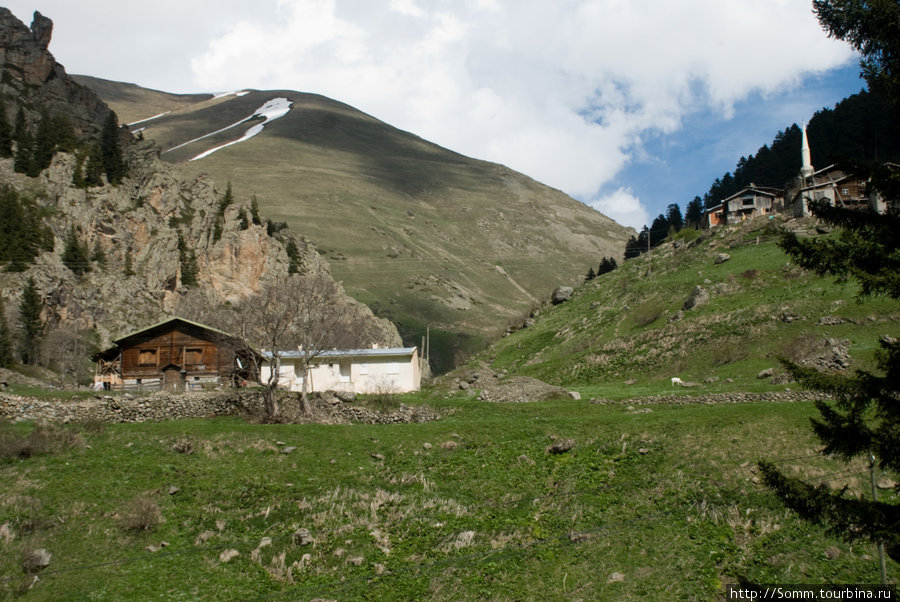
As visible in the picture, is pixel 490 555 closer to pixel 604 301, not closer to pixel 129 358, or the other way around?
pixel 129 358

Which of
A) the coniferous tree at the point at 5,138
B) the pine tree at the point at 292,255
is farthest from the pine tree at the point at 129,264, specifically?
the pine tree at the point at 292,255

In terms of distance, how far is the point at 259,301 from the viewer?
43281mm

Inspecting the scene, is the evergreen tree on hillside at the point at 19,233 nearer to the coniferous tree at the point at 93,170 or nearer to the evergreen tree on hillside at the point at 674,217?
the coniferous tree at the point at 93,170

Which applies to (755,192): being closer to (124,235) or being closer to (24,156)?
(124,235)

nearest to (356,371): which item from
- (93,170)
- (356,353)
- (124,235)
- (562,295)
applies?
(356,353)

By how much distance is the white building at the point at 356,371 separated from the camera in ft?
154

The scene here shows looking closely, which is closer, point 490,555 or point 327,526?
point 490,555

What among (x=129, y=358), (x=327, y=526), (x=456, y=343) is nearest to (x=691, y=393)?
(x=327, y=526)

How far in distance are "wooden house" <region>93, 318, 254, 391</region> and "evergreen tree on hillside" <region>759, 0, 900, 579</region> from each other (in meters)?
44.5

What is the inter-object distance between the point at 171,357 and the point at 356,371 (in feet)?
48.9

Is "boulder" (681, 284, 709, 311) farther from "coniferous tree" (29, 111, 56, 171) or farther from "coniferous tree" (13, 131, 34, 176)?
"coniferous tree" (13, 131, 34, 176)

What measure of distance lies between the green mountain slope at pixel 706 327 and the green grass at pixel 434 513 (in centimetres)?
1329

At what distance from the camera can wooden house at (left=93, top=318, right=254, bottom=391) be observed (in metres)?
49.2

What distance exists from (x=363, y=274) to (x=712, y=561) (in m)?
131
